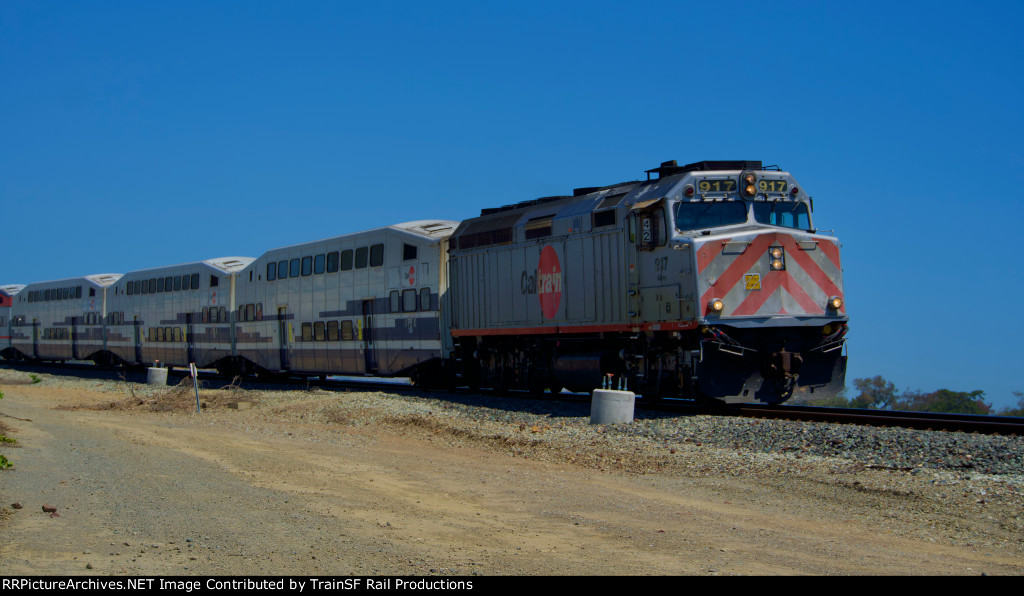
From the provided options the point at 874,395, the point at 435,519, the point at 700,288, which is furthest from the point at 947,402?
the point at 435,519

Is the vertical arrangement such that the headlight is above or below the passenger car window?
above

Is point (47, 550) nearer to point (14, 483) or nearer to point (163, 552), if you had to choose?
point (163, 552)

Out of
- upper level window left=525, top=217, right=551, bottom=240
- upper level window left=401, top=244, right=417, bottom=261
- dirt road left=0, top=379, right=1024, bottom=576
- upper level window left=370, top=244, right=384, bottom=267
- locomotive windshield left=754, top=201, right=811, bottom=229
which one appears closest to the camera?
dirt road left=0, top=379, right=1024, bottom=576

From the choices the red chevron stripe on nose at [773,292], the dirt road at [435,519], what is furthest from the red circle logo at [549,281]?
the dirt road at [435,519]

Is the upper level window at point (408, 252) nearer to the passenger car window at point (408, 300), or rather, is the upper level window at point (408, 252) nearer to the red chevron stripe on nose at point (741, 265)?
the passenger car window at point (408, 300)

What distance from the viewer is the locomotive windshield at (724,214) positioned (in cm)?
1564

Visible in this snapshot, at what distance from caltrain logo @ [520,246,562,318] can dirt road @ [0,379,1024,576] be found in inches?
249

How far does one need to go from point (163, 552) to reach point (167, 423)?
11.3 metres

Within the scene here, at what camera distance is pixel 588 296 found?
1795 cm

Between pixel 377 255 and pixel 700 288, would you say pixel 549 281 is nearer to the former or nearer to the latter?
pixel 700 288

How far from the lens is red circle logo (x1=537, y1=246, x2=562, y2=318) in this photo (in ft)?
61.7

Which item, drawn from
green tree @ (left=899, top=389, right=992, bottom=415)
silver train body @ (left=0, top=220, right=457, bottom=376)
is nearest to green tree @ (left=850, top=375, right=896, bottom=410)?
green tree @ (left=899, top=389, right=992, bottom=415)

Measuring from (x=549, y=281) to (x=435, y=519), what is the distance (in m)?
11.4

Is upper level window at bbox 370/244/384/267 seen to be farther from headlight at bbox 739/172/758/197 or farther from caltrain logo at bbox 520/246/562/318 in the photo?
headlight at bbox 739/172/758/197
